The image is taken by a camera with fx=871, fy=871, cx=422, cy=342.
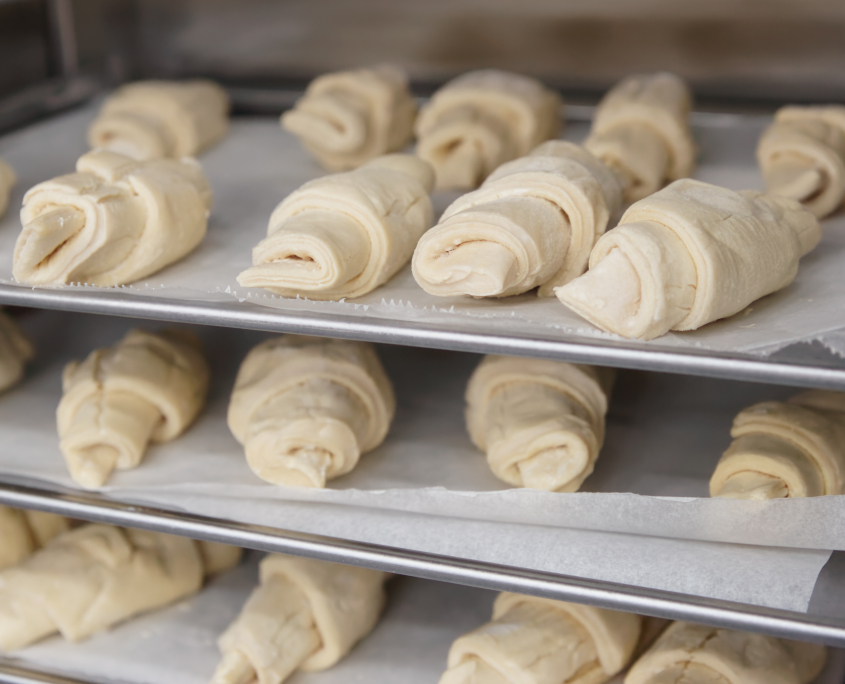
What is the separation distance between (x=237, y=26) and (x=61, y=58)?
43 cm

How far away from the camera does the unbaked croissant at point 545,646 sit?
3.90 ft

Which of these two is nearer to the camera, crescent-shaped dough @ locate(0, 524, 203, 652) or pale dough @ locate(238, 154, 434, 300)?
pale dough @ locate(238, 154, 434, 300)

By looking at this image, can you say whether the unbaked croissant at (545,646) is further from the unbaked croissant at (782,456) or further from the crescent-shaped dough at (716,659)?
the unbaked croissant at (782,456)

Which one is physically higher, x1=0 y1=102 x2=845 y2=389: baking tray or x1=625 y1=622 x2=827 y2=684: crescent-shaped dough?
x1=0 y1=102 x2=845 y2=389: baking tray

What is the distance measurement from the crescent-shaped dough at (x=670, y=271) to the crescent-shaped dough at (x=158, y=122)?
104cm

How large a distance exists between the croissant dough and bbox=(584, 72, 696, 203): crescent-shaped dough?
4.8 inches

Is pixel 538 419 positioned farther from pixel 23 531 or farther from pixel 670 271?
pixel 23 531

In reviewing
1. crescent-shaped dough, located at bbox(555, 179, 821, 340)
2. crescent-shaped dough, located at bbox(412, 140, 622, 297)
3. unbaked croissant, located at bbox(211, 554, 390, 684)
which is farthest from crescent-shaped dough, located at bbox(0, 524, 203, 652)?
crescent-shaped dough, located at bbox(555, 179, 821, 340)

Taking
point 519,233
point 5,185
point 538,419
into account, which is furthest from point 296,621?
point 5,185

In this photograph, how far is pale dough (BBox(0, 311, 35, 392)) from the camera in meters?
1.56

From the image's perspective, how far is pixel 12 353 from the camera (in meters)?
1.59

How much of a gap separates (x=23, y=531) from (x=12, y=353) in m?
0.32

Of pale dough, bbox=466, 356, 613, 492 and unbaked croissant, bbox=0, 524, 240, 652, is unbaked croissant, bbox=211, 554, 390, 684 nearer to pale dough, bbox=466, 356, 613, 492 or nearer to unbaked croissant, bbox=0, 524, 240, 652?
unbaked croissant, bbox=0, 524, 240, 652

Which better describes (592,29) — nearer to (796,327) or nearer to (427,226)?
(427,226)
